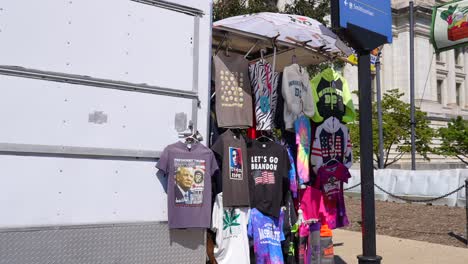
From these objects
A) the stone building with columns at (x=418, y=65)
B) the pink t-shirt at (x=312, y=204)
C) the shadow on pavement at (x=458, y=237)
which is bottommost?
the shadow on pavement at (x=458, y=237)

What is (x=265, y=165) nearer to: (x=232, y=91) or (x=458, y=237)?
(x=232, y=91)

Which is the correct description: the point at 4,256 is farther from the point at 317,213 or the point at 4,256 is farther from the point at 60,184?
Result: the point at 317,213

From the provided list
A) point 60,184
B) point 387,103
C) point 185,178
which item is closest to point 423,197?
point 185,178

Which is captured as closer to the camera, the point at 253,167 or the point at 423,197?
the point at 253,167

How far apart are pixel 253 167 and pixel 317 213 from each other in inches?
49.9

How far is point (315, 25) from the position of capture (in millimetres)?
6348

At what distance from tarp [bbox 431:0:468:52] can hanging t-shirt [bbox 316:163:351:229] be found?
21.2ft

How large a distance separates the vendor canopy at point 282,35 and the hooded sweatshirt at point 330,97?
35 centimetres

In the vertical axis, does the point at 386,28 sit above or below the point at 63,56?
above

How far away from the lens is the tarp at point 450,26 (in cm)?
1085

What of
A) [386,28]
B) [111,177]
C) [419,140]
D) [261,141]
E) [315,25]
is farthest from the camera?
[419,140]

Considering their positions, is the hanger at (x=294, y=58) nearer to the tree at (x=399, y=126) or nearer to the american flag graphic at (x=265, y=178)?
the american flag graphic at (x=265, y=178)

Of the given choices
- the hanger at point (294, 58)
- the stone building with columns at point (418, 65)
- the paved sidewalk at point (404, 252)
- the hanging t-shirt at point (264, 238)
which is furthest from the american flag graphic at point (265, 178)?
the stone building with columns at point (418, 65)

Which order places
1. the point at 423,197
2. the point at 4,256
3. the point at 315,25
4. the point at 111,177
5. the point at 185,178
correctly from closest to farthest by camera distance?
the point at 4,256
the point at 111,177
the point at 185,178
the point at 315,25
the point at 423,197
